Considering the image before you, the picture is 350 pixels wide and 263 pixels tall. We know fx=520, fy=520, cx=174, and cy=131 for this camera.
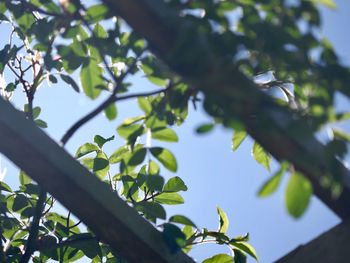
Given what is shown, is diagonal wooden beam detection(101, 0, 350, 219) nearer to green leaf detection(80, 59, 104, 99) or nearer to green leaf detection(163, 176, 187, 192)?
green leaf detection(80, 59, 104, 99)

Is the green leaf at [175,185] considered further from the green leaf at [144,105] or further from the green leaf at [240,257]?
the green leaf at [144,105]

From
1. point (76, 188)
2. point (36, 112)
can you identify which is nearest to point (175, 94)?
point (76, 188)

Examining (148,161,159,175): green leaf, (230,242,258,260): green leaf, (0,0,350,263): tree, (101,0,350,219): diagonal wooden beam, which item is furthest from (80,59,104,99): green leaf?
(230,242,258,260): green leaf

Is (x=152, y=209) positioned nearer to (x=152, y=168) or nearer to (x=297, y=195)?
(x=152, y=168)

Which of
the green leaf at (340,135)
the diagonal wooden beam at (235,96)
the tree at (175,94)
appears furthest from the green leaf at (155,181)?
the green leaf at (340,135)

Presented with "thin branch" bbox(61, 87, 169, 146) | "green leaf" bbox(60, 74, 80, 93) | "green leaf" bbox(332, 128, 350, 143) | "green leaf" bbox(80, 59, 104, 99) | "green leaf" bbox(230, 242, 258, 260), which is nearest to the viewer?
"green leaf" bbox(332, 128, 350, 143)

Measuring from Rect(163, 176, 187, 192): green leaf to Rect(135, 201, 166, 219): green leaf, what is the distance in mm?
151

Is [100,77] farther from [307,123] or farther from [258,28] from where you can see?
[307,123]

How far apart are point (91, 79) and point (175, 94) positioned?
31cm

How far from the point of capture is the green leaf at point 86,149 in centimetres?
212

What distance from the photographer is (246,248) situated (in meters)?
1.84

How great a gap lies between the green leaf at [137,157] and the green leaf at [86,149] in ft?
2.38

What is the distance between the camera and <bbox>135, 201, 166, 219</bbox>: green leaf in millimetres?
1816

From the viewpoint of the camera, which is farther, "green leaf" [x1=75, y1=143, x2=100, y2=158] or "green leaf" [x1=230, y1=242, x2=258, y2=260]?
"green leaf" [x1=75, y1=143, x2=100, y2=158]
